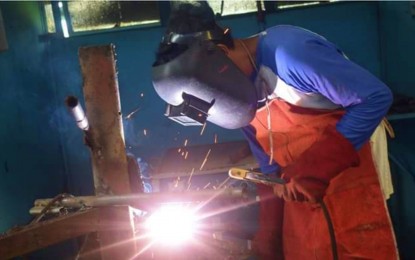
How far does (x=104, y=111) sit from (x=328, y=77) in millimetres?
1016

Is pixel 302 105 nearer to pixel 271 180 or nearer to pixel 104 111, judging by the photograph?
pixel 271 180

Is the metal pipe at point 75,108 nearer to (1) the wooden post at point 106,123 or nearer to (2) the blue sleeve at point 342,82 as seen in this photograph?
(1) the wooden post at point 106,123

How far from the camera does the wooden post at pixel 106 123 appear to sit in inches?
79.4

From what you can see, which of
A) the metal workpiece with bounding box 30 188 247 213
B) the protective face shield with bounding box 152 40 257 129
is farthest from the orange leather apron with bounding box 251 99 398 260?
the metal workpiece with bounding box 30 188 247 213

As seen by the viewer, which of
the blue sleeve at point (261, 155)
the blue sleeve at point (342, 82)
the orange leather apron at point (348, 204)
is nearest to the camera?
the blue sleeve at point (342, 82)

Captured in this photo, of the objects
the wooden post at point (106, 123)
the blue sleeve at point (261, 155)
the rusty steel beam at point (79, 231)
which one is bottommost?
the rusty steel beam at point (79, 231)

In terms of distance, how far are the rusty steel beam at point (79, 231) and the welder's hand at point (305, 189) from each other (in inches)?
29.1

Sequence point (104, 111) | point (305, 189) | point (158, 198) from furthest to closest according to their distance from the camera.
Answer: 1. point (104, 111)
2. point (158, 198)
3. point (305, 189)

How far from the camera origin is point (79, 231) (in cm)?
191

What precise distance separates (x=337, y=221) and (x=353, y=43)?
12.8ft

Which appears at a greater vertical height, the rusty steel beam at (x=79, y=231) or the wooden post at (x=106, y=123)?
the wooden post at (x=106, y=123)

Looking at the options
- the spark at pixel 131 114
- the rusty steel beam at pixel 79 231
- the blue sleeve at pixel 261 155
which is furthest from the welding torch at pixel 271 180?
the spark at pixel 131 114

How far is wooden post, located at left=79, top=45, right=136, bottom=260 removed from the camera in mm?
2016

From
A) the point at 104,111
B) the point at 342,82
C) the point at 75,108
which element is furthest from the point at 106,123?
the point at 342,82
